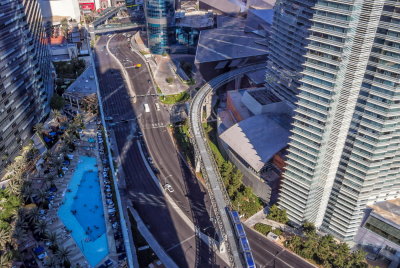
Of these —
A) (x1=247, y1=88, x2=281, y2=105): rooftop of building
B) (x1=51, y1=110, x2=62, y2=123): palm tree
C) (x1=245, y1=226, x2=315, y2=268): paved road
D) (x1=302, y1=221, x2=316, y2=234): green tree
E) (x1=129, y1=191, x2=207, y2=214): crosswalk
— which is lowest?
(x1=245, y1=226, x2=315, y2=268): paved road

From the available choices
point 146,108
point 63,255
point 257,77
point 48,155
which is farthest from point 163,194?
point 257,77

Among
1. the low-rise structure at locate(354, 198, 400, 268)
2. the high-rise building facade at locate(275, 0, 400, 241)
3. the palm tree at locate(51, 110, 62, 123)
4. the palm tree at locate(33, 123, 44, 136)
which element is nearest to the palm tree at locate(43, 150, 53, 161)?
the palm tree at locate(33, 123, 44, 136)

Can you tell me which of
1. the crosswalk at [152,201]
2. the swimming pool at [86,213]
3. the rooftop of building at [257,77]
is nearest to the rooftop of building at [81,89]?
the swimming pool at [86,213]

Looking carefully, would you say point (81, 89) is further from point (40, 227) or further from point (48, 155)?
point (40, 227)

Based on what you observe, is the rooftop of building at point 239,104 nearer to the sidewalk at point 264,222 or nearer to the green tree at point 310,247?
the sidewalk at point 264,222

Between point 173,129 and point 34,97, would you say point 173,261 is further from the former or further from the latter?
point 34,97

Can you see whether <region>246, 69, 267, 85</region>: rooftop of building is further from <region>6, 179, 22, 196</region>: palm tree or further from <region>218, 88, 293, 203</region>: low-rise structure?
<region>6, 179, 22, 196</region>: palm tree
